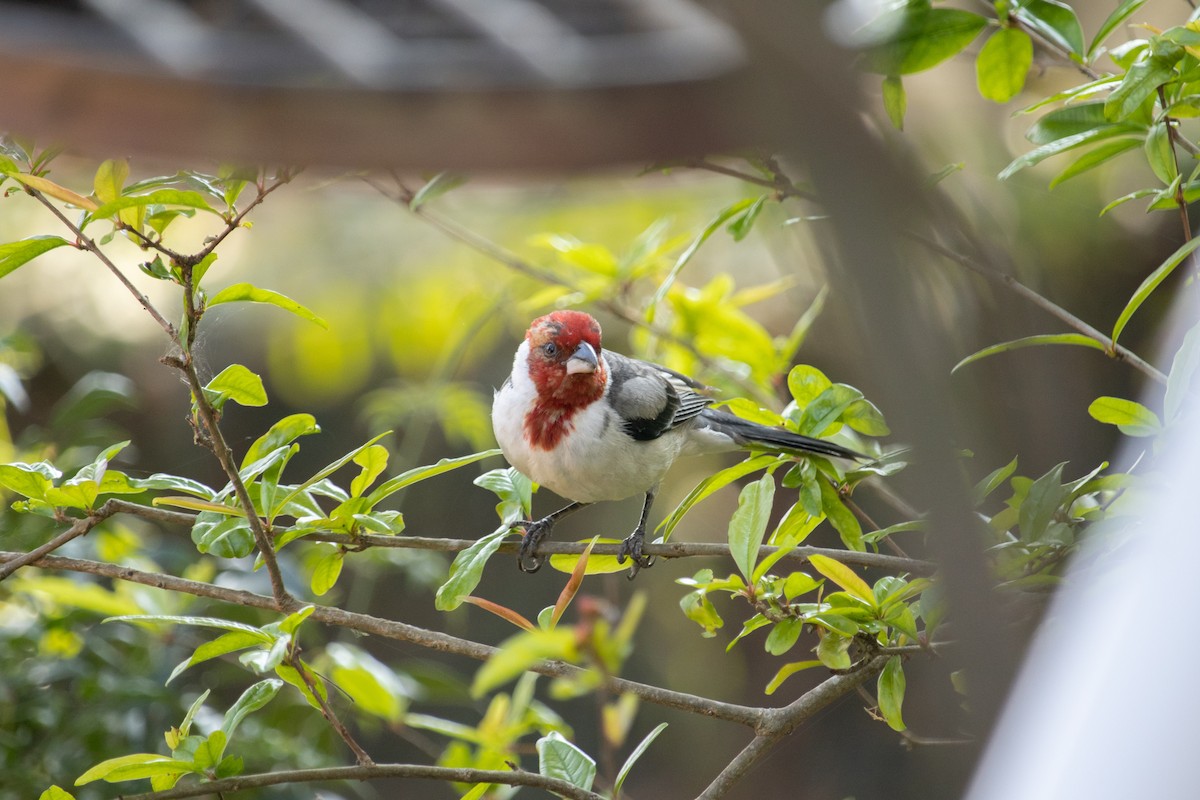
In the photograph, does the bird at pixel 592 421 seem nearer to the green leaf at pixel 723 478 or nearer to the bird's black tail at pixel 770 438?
the bird's black tail at pixel 770 438

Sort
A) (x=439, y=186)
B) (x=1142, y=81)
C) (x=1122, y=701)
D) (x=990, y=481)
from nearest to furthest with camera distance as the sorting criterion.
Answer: (x=1122, y=701) → (x=990, y=481) → (x=1142, y=81) → (x=439, y=186)

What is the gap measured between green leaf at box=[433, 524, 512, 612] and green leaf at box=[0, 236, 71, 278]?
733mm

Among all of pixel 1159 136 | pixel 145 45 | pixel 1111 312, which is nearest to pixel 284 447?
pixel 145 45

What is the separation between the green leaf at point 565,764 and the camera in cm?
146

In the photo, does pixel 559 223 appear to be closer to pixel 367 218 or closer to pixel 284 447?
pixel 367 218

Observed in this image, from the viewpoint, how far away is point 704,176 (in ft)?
9.05

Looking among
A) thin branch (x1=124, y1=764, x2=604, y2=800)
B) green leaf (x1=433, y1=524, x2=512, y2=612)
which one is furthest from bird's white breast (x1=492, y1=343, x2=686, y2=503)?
thin branch (x1=124, y1=764, x2=604, y2=800)

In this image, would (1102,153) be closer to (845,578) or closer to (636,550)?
(845,578)

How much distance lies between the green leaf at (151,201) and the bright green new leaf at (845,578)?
3.27 ft

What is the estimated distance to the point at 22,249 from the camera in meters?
1.40

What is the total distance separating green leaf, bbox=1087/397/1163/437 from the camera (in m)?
1.36

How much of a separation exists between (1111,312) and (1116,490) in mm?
2650

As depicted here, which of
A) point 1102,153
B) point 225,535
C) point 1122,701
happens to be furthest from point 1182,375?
point 225,535

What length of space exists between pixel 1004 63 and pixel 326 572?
1.35m
